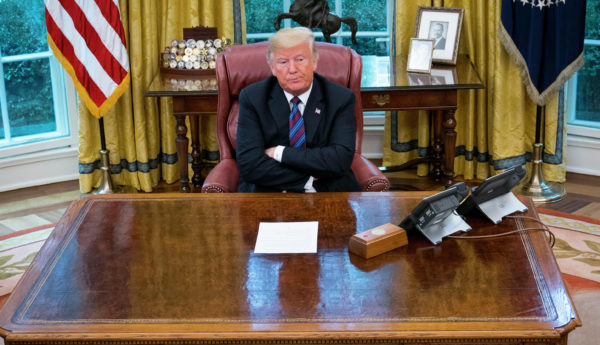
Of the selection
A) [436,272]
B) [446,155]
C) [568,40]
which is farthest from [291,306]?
[568,40]

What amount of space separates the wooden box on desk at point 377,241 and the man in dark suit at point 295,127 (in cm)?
73

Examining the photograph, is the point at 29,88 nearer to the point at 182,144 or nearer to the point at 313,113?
the point at 182,144

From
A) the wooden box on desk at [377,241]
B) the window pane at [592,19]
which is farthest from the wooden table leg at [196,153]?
the window pane at [592,19]

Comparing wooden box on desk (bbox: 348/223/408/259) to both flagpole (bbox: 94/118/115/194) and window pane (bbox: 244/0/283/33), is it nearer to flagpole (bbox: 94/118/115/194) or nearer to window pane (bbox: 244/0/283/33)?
flagpole (bbox: 94/118/115/194)

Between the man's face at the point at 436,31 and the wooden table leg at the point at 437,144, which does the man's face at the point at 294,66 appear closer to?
the man's face at the point at 436,31

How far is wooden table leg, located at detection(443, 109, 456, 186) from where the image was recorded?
4.34m

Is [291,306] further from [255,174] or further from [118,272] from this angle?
[255,174]

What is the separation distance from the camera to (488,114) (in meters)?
4.90

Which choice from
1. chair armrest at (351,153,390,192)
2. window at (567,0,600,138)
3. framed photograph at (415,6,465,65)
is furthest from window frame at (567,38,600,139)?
chair armrest at (351,153,390,192)

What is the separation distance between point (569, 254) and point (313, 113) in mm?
1551

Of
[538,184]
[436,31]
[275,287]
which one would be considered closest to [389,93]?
[436,31]

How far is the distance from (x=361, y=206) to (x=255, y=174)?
1.82ft

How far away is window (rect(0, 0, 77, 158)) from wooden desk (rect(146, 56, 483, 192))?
93 centimetres

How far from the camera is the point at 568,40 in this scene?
429 cm
